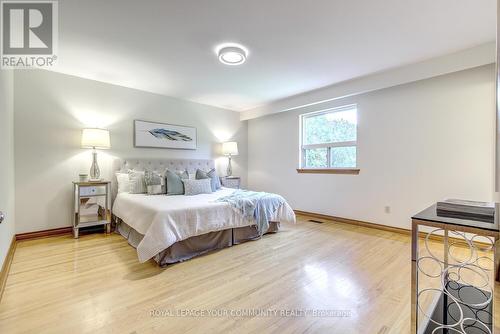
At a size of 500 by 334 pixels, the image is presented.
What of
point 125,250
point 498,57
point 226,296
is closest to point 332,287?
point 226,296

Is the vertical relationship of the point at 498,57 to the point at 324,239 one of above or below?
above

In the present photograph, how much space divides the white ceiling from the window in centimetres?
85

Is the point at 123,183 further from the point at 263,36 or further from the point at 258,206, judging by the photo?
the point at 263,36

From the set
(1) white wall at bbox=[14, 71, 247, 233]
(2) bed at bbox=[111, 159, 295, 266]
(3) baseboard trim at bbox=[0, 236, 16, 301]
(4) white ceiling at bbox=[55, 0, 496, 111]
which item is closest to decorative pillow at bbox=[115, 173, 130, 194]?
(2) bed at bbox=[111, 159, 295, 266]

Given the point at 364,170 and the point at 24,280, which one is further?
the point at 364,170

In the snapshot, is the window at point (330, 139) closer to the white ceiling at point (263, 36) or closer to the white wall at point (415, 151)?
the white wall at point (415, 151)

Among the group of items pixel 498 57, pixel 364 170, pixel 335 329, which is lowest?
pixel 335 329

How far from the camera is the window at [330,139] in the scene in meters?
3.95

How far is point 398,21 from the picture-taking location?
2.11 m

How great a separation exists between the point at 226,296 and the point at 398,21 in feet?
9.16

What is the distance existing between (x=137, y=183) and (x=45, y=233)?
1.31 meters

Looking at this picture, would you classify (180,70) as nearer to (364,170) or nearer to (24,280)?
(24,280)

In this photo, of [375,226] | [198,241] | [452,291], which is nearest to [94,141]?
[198,241]

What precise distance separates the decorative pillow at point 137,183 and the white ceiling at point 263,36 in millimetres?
1471
